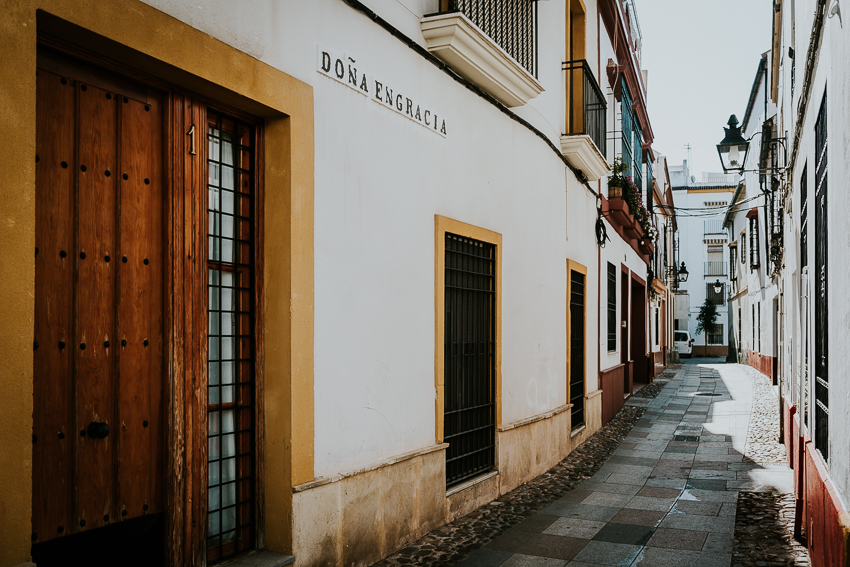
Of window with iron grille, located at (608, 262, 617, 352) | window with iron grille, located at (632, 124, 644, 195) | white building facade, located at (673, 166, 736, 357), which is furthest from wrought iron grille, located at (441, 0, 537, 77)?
white building facade, located at (673, 166, 736, 357)

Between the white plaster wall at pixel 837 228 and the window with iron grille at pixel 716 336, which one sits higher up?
Answer: the white plaster wall at pixel 837 228

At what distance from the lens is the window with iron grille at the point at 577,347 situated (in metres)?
10.1

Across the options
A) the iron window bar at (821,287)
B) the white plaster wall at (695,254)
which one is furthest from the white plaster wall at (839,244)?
the white plaster wall at (695,254)

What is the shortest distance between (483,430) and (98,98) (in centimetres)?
463

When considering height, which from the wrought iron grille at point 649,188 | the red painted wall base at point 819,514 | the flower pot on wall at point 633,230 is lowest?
the red painted wall base at point 819,514

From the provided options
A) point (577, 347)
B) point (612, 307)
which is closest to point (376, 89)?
point (577, 347)

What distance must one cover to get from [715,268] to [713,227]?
294cm

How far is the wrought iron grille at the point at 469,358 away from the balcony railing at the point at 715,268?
42.0 metres

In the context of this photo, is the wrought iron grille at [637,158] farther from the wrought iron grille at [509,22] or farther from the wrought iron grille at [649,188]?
the wrought iron grille at [509,22]

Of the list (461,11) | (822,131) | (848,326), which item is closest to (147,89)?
(461,11)

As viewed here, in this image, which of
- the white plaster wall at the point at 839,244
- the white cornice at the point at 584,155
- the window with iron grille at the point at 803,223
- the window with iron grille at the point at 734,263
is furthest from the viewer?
the window with iron grille at the point at 734,263

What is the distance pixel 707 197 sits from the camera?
46.0 m

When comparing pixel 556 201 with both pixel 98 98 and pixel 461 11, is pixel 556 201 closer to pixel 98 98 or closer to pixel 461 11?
pixel 461 11

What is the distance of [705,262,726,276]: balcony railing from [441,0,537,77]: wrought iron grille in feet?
135
